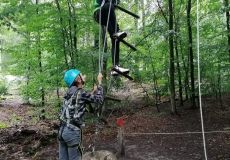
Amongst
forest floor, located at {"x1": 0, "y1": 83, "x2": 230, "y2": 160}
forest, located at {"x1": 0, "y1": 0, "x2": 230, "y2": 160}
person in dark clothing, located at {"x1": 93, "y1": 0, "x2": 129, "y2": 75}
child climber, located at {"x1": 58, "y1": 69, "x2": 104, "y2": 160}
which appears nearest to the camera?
child climber, located at {"x1": 58, "y1": 69, "x2": 104, "y2": 160}

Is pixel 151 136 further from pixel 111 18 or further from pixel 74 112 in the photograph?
pixel 74 112

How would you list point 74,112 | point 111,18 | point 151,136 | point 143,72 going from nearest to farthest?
point 74,112 < point 111,18 < point 151,136 < point 143,72

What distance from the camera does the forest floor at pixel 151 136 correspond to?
Result: 902 centimetres

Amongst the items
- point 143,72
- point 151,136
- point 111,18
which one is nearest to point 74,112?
point 111,18

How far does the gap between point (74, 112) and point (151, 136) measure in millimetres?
6106

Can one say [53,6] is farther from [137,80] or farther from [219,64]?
[219,64]

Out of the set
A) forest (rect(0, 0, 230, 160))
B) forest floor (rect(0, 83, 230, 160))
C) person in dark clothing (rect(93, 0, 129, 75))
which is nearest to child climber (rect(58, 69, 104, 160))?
person in dark clothing (rect(93, 0, 129, 75))

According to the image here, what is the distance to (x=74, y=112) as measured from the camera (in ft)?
16.3

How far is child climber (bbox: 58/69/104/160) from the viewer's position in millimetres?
4961

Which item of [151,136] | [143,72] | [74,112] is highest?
[143,72]

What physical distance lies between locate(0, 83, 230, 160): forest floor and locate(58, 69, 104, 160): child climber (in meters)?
3.09

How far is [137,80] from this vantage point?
14352 mm

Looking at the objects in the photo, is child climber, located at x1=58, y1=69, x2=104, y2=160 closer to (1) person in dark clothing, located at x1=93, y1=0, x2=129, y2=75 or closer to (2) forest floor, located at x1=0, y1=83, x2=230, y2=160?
(1) person in dark clothing, located at x1=93, y1=0, x2=129, y2=75

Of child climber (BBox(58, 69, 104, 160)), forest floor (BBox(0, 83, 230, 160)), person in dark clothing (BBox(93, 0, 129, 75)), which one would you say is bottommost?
forest floor (BBox(0, 83, 230, 160))
